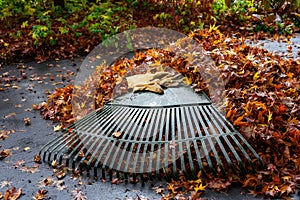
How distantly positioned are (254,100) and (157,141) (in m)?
1.10

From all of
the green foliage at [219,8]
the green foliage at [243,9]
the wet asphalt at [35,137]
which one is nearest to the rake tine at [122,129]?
the wet asphalt at [35,137]

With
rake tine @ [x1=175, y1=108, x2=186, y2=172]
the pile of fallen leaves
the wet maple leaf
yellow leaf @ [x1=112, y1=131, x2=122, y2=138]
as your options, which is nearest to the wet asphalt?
the wet maple leaf

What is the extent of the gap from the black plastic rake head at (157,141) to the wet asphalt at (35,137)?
0.15 meters

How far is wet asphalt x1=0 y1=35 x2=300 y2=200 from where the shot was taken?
8.70 ft

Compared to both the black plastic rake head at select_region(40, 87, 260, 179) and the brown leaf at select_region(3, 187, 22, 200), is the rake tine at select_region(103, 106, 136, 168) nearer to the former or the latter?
the black plastic rake head at select_region(40, 87, 260, 179)

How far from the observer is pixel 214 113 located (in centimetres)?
298

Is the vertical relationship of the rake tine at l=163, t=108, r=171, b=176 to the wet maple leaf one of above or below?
above

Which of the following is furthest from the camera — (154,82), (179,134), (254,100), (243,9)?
(243,9)

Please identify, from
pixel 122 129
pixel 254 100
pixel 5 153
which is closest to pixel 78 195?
pixel 122 129

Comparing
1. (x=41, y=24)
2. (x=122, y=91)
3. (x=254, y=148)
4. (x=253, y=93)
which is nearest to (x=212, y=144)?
(x=254, y=148)

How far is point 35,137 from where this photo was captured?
3.68 meters

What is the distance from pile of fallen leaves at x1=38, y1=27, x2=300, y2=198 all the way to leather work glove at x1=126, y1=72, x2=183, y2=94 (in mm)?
140

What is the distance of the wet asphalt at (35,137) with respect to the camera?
8.70ft

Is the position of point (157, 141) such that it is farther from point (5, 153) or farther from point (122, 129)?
point (5, 153)
